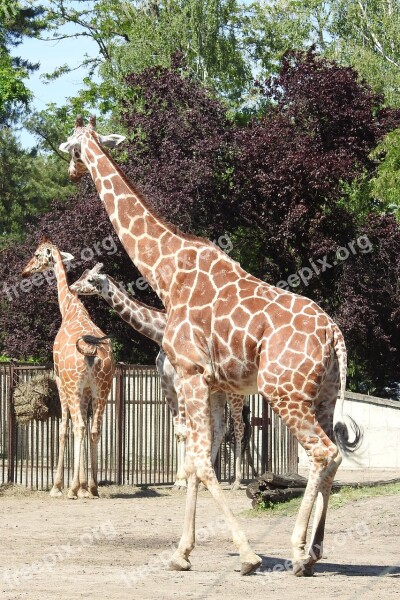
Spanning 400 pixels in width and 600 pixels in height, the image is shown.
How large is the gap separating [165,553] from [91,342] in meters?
5.51

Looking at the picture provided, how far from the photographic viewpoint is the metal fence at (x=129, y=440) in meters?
17.0

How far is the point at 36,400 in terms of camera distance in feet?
53.3

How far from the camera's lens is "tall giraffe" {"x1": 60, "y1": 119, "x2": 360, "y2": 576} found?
9.03 metres

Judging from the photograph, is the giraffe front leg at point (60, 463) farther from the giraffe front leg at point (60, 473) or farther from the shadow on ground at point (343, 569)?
the shadow on ground at point (343, 569)

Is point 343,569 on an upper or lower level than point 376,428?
lower

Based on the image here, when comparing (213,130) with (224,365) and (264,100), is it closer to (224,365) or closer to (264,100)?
(264,100)

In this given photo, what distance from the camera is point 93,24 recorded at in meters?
40.5

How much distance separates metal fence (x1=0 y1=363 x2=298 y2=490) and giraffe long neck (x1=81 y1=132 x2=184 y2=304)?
677cm

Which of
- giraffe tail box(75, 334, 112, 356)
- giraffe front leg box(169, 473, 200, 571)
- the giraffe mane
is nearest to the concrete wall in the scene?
giraffe tail box(75, 334, 112, 356)

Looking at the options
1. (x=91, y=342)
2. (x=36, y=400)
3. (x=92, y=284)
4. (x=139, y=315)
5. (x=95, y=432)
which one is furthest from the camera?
(x=36, y=400)

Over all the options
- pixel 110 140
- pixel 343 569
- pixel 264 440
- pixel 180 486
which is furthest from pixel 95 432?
pixel 343 569

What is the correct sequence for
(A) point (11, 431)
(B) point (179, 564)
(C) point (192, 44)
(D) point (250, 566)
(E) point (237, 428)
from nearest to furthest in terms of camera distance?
(D) point (250, 566), (B) point (179, 564), (A) point (11, 431), (E) point (237, 428), (C) point (192, 44)

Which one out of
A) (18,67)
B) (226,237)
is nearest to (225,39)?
(18,67)

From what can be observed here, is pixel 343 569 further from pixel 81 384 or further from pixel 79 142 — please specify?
pixel 81 384
